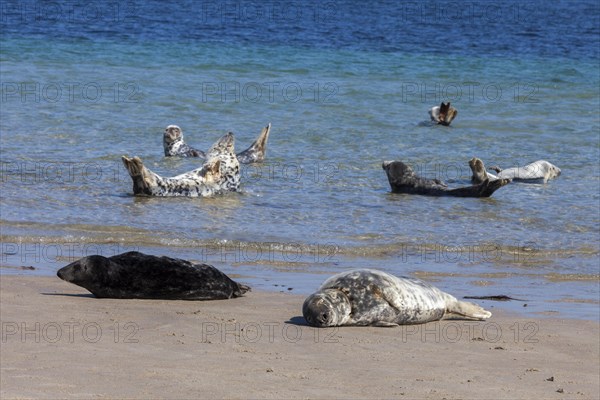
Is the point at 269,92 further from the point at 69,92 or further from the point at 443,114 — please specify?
the point at 443,114

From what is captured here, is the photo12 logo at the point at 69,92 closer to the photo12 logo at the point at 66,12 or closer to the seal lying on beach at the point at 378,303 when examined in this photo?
the photo12 logo at the point at 66,12

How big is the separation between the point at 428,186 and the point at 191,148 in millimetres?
3308

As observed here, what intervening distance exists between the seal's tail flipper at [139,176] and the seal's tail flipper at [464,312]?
475cm

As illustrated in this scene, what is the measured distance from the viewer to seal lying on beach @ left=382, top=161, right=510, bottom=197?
36.8 feet

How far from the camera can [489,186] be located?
11.2 meters

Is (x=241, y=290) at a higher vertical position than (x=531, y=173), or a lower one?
higher

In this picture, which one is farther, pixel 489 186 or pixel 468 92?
pixel 468 92

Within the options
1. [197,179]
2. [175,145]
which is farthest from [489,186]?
[175,145]

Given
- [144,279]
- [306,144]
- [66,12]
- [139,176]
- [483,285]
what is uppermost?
[66,12]

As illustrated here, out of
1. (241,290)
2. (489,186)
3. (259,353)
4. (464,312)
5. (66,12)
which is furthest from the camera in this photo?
(66,12)

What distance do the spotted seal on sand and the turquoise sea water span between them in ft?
2.04

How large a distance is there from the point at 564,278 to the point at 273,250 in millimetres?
2221

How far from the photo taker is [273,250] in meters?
8.64

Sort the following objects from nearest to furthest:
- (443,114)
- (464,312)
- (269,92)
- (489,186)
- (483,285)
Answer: (464,312) < (483,285) < (489,186) < (443,114) < (269,92)
